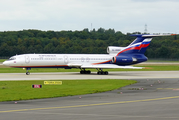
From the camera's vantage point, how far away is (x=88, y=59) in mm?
57750

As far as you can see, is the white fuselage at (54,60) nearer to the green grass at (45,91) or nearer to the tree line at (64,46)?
the green grass at (45,91)

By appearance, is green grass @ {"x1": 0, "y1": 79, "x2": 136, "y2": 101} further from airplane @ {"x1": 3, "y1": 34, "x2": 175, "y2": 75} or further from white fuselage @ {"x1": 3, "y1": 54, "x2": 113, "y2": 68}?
airplane @ {"x1": 3, "y1": 34, "x2": 175, "y2": 75}

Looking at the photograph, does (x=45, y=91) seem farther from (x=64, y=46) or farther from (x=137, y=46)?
(x=64, y=46)

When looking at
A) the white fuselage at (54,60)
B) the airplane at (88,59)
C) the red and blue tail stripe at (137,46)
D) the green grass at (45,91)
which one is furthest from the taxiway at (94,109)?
the red and blue tail stripe at (137,46)

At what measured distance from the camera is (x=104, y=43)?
152750 millimetres

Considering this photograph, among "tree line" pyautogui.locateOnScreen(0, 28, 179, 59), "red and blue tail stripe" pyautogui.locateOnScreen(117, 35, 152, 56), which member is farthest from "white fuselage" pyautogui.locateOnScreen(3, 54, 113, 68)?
"tree line" pyautogui.locateOnScreen(0, 28, 179, 59)

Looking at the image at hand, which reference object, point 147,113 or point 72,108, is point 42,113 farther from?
point 147,113

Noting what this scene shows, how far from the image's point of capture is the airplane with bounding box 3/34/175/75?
53.4m

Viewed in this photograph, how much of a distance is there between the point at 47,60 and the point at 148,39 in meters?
17.8

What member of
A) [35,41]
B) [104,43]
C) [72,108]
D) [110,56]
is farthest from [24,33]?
[72,108]

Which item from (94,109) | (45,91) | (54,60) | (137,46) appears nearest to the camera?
(94,109)

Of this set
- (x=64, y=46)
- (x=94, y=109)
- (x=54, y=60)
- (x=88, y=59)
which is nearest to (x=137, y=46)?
(x=88, y=59)

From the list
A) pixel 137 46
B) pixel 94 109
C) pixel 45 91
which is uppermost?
pixel 137 46

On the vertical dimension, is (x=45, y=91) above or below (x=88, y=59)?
below
